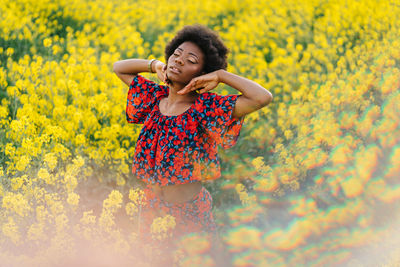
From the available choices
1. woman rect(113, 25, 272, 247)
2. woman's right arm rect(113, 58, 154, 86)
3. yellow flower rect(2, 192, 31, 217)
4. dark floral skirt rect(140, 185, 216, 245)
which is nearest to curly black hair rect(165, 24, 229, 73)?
woman rect(113, 25, 272, 247)

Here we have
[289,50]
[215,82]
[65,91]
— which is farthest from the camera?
[289,50]

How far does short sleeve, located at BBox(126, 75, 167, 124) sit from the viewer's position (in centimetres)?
218

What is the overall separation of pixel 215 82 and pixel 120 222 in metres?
1.38

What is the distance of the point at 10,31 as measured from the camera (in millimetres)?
5059

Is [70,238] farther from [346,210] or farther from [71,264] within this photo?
[346,210]

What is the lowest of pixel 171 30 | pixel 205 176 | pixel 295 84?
pixel 205 176

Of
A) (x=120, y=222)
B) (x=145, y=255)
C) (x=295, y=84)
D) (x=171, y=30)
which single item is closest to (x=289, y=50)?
(x=295, y=84)

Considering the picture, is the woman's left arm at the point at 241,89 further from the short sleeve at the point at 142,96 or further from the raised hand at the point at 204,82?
the short sleeve at the point at 142,96

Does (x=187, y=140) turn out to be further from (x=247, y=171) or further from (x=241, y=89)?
(x=247, y=171)

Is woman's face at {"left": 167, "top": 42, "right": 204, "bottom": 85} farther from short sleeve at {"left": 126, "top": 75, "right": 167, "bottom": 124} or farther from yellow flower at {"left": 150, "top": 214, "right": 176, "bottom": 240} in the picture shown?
yellow flower at {"left": 150, "top": 214, "right": 176, "bottom": 240}

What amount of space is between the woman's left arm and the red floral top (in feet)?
0.12

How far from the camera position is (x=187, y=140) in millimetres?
1947

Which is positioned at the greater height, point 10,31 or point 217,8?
point 217,8

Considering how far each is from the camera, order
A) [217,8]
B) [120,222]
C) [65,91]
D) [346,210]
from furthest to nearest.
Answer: [217,8]
[65,91]
[346,210]
[120,222]
